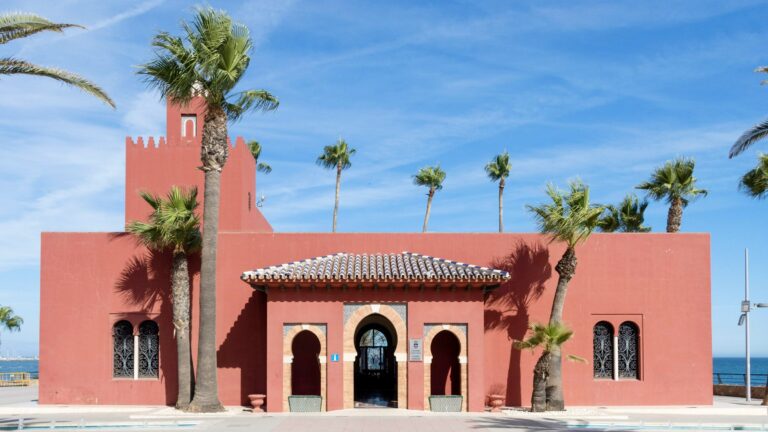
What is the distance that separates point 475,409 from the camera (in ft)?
76.7

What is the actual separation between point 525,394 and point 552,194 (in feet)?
20.7

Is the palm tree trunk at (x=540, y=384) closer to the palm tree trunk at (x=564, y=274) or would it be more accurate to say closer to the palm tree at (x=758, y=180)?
the palm tree trunk at (x=564, y=274)

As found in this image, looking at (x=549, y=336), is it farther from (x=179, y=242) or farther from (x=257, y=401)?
(x=179, y=242)

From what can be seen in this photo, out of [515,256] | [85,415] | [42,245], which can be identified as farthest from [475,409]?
[42,245]

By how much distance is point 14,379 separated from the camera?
45031 millimetres

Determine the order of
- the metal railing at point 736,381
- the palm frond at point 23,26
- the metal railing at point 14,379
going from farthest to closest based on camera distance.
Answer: the metal railing at point 14,379, the metal railing at point 736,381, the palm frond at point 23,26

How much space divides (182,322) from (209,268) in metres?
2.16

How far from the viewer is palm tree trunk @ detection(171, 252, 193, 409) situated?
24031 mm

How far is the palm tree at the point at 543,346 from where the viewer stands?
23328 millimetres

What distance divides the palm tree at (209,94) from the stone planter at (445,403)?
5910mm

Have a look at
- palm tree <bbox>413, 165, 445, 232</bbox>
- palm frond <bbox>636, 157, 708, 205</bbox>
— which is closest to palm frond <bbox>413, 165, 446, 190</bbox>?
palm tree <bbox>413, 165, 445, 232</bbox>

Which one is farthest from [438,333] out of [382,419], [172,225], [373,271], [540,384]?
[172,225]

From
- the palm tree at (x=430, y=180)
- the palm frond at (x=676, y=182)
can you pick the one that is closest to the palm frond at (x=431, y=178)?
the palm tree at (x=430, y=180)

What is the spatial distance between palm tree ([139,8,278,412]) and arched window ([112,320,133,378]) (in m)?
3.74
